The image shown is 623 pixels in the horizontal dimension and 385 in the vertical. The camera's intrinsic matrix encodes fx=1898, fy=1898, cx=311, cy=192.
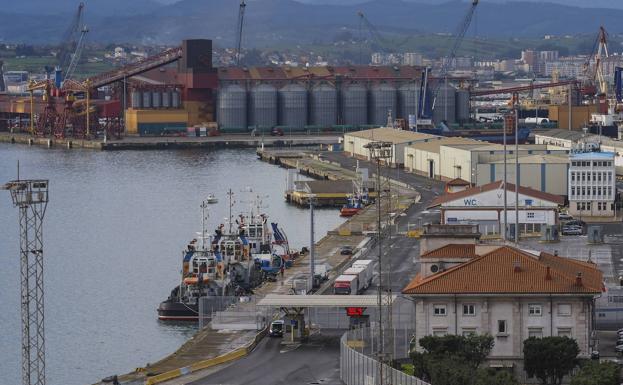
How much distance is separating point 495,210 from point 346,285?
10.8 m

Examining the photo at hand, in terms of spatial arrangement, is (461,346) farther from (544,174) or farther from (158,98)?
(158,98)

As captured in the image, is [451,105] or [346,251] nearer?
[346,251]

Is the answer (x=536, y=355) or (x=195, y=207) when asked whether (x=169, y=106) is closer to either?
(x=195, y=207)

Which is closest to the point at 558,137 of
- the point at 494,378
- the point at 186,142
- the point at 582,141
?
the point at 582,141

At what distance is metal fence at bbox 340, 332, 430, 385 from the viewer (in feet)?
58.4

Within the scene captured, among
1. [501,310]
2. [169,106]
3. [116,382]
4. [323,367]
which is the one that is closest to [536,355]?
[501,310]

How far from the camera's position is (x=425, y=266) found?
70.8 ft

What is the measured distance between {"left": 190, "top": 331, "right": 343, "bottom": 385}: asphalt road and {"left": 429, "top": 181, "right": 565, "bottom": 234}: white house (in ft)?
Result: 45.1

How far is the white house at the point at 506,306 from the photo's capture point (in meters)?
20.0

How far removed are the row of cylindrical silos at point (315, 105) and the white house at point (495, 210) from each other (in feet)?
149

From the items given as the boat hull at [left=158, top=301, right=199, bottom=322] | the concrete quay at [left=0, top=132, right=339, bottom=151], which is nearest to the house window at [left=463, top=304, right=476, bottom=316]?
the boat hull at [left=158, top=301, right=199, bottom=322]

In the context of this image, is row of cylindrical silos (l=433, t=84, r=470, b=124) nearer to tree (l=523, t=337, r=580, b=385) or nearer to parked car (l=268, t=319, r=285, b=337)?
parked car (l=268, t=319, r=285, b=337)

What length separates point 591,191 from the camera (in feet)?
126

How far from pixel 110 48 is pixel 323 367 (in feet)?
513
